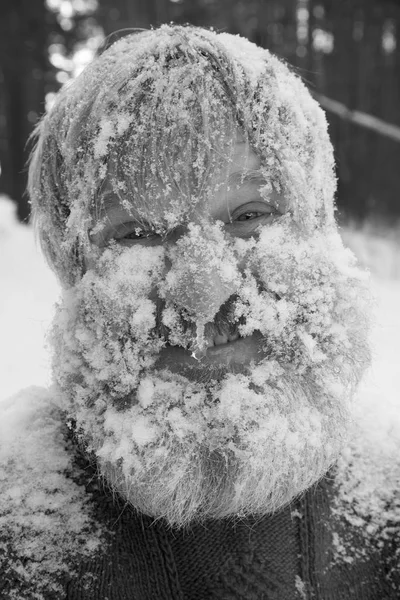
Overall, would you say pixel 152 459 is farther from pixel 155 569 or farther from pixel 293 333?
pixel 293 333

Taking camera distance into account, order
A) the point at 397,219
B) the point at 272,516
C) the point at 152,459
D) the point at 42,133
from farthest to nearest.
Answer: the point at 397,219 → the point at 42,133 → the point at 272,516 → the point at 152,459

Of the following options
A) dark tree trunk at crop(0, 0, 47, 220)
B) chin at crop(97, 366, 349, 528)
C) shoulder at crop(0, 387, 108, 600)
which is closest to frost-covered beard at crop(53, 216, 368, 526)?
chin at crop(97, 366, 349, 528)

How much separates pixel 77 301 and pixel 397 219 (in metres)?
10.1

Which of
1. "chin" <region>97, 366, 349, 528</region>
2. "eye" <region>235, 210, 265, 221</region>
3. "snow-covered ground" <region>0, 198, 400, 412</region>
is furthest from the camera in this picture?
"snow-covered ground" <region>0, 198, 400, 412</region>

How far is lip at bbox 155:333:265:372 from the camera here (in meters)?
1.02

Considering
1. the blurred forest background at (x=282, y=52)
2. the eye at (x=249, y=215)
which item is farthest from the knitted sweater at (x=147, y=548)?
the blurred forest background at (x=282, y=52)

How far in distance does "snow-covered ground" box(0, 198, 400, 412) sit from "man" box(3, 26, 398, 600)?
0.76 feet

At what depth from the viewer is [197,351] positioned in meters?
1.01

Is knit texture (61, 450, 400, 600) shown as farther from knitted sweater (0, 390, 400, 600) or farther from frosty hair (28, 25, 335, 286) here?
frosty hair (28, 25, 335, 286)

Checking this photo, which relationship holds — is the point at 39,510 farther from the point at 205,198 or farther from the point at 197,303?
the point at 205,198

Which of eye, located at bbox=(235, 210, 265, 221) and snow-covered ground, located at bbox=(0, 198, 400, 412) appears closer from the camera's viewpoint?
eye, located at bbox=(235, 210, 265, 221)

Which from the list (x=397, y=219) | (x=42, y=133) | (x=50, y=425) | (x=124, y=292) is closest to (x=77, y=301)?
(x=124, y=292)

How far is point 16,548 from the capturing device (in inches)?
41.1

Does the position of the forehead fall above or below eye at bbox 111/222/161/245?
above
